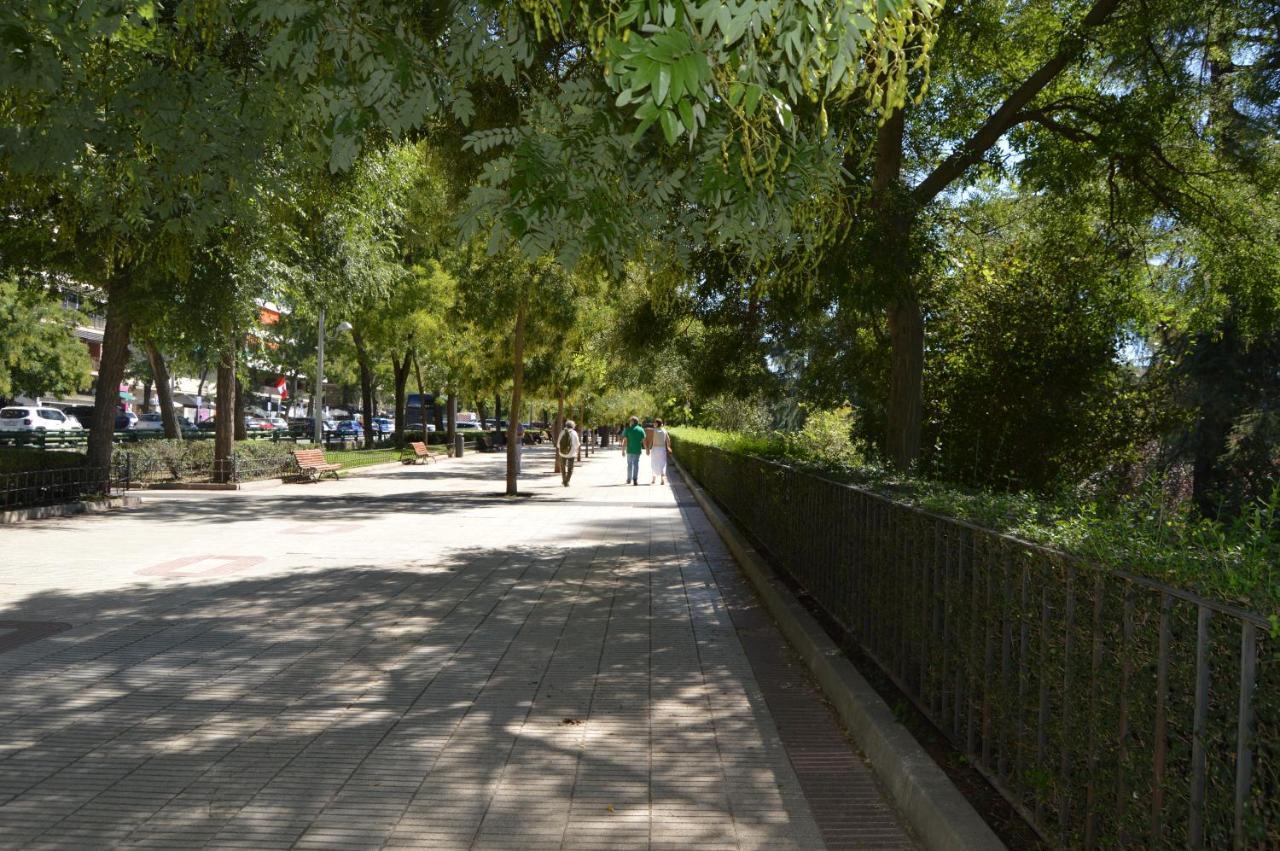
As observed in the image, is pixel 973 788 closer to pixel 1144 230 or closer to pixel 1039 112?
pixel 1039 112

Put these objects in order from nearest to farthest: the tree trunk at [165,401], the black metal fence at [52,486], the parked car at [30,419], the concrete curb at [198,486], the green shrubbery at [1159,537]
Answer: the green shrubbery at [1159,537]
the black metal fence at [52,486]
the concrete curb at [198,486]
the tree trunk at [165,401]
the parked car at [30,419]

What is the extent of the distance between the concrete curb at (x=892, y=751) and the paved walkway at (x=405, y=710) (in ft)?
0.42

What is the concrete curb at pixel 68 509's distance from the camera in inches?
624

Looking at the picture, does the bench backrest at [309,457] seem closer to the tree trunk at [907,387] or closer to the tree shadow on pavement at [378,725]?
the tree shadow on pavement at [378,725]

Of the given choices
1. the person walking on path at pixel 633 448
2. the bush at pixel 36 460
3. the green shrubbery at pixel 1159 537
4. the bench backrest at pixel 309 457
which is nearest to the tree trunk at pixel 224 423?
the bench backrest at pixel 309 457

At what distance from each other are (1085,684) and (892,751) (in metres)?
1.48

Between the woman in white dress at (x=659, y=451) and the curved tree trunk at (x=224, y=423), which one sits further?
the woman in white dress at (x=659, y=451)

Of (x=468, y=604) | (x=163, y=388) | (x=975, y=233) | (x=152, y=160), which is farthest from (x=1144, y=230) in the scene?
(x=163, y=388)

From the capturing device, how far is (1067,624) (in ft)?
12.4

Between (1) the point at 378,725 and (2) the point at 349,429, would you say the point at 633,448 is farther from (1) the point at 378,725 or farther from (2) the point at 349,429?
(2) the point at 349,429

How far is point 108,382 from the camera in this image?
64.8 ft

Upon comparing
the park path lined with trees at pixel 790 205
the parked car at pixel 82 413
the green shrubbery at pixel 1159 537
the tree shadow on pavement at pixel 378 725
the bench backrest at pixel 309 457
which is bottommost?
the tree shadow on pavement at pixel 378 725

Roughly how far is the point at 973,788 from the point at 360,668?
3.99 metres

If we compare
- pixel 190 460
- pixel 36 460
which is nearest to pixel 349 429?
pixel 190 460
